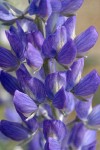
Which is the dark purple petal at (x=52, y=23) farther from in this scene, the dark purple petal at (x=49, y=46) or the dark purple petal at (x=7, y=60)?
the dark purple petal at (x=7, y=60)

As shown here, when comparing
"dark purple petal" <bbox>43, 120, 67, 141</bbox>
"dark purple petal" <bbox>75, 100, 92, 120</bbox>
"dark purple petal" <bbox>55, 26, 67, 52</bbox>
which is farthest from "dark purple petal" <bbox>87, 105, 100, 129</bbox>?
"dark purple petal" <bbox>55, 26, 67, 52</bbox>

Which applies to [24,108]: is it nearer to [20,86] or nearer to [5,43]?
[20,86]

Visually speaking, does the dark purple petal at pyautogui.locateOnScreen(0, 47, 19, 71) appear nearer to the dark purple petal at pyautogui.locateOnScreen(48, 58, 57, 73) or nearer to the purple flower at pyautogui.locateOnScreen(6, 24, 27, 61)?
the purple flower at pyautogui.locateOnScreen(6, 24, 27, 61)

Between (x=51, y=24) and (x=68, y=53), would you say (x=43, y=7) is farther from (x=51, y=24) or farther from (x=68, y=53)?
(x=68, y=53)

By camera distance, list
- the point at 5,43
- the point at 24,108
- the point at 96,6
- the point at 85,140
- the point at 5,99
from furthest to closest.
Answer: the point at 96,6
the point at 5,43
the point at 5,99
the point at 85,140
the point at 24,108

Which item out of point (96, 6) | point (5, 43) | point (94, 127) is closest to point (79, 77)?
point (94, 127)

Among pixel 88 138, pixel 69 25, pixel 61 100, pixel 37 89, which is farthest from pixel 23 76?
pixel 88 138


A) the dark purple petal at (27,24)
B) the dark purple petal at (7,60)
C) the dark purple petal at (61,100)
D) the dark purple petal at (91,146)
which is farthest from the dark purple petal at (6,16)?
the dark purple petal at (91,146)
